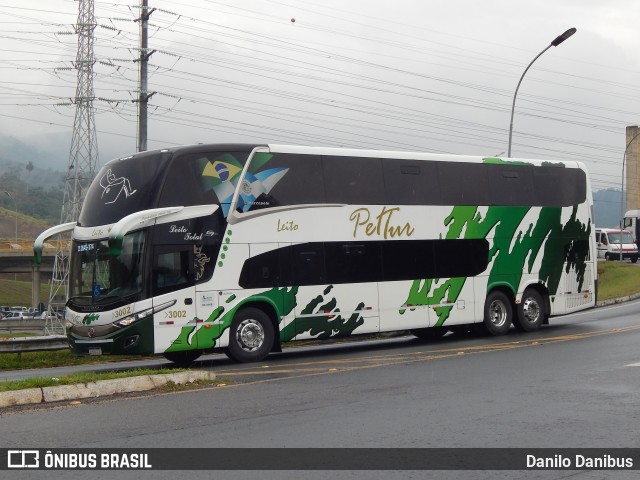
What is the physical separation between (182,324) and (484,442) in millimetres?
9192

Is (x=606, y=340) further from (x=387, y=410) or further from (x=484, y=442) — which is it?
(x=484, y=442)

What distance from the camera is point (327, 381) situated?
13188 millimetres

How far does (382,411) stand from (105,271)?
8028mm

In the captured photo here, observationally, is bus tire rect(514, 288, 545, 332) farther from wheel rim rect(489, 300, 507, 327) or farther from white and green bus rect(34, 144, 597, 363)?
wheel rim rect(489, 300, 507, 327)

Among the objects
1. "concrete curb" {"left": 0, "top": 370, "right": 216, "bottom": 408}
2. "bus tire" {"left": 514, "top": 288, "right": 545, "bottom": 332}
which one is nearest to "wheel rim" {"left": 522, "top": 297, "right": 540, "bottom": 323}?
"bus tire" {"left": 514, "top": 288, "right": 545, "bottom": 332}

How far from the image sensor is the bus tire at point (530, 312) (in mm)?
22250

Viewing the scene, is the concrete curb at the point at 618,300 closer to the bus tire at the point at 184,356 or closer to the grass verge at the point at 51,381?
the bus tire at the point at 184,356

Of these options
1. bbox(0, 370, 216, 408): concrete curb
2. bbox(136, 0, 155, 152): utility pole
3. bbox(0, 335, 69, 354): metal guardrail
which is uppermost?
bbox(136, 0, 155, 152): utility pole

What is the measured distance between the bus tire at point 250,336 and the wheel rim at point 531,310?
24.7ft

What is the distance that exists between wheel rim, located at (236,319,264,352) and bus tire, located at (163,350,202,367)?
102cm

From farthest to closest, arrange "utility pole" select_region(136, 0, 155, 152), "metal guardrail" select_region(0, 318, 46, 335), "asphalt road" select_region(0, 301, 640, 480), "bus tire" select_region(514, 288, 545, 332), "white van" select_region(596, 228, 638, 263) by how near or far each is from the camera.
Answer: "metal guardrail" select_region(0, 318, 46, 335)
"white van" select_region(596, 228, 638, 263)
"utility pole" select_region(136, 0, 155, 152)
"bus tire" select_region(514, 288, 545, 332)
"asphalt road" select_region(0, 301, 640, 480)

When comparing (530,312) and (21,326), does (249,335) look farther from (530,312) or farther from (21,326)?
(21,326)

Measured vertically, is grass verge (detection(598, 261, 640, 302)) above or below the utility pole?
below

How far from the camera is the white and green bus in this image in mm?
16594
